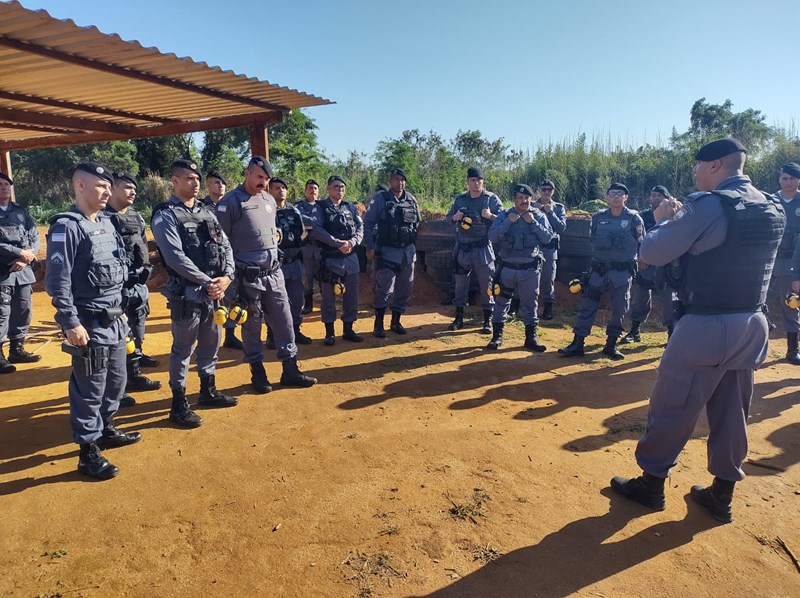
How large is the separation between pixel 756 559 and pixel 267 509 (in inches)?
102

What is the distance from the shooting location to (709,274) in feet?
8.93

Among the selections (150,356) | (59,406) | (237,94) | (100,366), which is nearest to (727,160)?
(100,366)

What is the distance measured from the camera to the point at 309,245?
7680 mm

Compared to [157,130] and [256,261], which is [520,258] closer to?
[256,261]

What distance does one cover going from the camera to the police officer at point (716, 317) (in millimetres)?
2650

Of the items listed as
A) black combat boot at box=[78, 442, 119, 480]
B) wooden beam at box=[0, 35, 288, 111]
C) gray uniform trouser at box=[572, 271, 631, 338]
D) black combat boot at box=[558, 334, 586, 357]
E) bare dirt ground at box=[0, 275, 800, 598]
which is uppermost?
wooden beam at box=[0, 35, 288, 111]

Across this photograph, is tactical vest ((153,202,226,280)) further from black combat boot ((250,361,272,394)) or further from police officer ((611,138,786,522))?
police officer ((611,138,786,522))

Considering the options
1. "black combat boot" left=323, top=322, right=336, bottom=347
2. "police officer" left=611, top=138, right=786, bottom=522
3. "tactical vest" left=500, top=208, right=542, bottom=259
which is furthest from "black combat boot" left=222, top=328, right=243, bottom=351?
"police officer" left=611, top=138, right=786, bottom=522

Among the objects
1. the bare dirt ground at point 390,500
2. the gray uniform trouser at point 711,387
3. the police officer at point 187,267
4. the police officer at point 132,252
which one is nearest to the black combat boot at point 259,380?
the bare dirt ground at point 390,500

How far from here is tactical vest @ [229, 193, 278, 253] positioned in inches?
176

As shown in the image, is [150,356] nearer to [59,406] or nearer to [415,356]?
[59,406]

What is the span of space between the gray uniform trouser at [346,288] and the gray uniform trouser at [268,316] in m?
1.61

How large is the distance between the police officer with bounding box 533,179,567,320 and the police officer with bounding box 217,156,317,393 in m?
4.32

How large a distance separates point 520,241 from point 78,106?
539 cm
